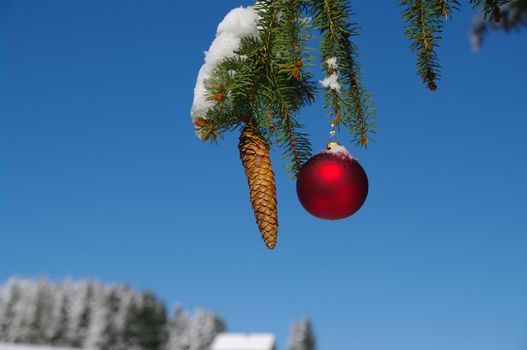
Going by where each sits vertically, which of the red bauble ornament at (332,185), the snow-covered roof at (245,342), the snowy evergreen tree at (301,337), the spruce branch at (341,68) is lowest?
the red bauble ornament at (332,185)

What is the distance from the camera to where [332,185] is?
63.4 inches

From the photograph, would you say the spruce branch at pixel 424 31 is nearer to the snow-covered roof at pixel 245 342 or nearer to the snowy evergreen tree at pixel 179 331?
the snow-covered roof at pixel 245 342

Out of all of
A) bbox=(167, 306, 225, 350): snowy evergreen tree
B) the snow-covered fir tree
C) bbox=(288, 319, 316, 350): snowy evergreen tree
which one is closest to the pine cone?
bbox=(288, 319, 316, 350): snowy evergreen tree

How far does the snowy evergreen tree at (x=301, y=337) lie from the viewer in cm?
4628

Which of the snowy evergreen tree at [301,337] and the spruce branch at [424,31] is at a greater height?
the snowy evergreen tree at [301,337]

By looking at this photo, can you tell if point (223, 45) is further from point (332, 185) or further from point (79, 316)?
point (79, 316)

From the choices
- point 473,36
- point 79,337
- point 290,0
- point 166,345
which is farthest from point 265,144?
point 166,345

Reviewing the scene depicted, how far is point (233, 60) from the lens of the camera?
170cm

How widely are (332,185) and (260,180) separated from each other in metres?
0.21

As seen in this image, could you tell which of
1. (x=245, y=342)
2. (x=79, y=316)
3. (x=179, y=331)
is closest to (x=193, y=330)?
(x=179, y=331)

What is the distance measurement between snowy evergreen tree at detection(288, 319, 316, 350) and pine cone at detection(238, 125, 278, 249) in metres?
46.4

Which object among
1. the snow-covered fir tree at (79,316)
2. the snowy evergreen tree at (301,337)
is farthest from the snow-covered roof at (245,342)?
the snow-covered fir tree at (79,316)

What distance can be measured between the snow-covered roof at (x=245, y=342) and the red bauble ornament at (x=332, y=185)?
25665mm

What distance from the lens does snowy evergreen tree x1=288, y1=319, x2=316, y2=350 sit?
1822 inches
